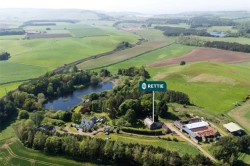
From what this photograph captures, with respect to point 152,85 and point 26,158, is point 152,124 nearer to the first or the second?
point 152,85

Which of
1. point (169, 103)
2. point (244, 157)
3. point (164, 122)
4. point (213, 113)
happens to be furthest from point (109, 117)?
point (244, 157)

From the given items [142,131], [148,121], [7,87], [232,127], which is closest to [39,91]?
[7,87]

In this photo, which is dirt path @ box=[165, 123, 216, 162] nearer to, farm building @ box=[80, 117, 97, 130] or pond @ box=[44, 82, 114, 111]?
farm building @ box=[80, 117, 97, 130]

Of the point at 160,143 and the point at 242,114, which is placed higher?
the point at 242,114

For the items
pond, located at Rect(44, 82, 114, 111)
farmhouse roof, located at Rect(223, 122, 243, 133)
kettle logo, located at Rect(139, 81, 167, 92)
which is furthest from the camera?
pond, located at Rect(44, 82, 114, 111)

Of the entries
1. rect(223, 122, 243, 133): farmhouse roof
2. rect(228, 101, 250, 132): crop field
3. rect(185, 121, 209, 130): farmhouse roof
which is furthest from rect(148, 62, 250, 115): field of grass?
rect(185, 121, 209, 130): farmhouse roof

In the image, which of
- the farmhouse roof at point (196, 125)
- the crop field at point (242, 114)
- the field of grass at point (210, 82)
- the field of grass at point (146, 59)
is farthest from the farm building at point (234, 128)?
the field of grass at point (146, 59)
